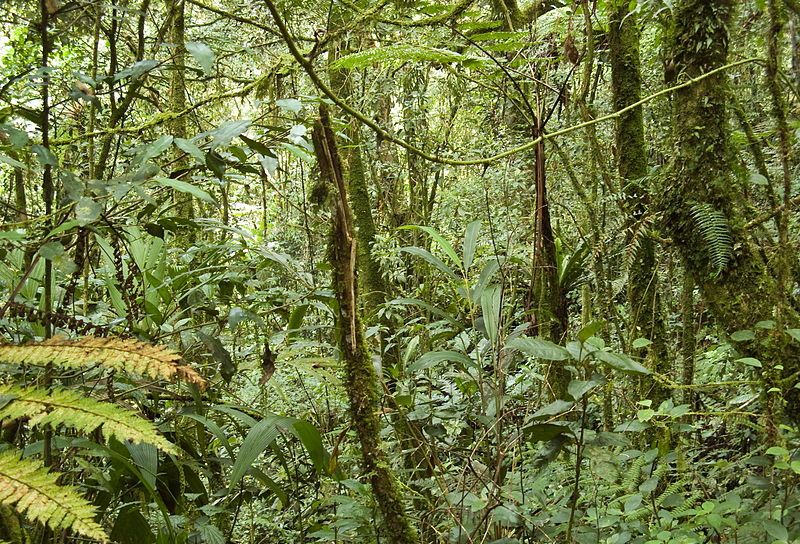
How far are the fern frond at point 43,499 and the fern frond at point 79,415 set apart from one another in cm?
8

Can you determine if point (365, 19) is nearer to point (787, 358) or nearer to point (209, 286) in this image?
point (209, 286)

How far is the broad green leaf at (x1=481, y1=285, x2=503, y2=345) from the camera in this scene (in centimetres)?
203

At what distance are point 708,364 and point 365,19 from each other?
3.03m

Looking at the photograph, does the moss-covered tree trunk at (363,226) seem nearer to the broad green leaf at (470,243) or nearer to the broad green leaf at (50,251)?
the broad green leaf at (470,243)

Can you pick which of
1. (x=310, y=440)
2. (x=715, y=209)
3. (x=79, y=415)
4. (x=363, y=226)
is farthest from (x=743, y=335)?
(x=363, y=226)

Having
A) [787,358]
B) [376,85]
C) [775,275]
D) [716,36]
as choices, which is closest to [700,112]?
[716,36]

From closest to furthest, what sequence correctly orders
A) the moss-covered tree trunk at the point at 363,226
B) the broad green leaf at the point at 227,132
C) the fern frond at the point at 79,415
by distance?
the fern frond at the point at 79,415
the broad green leaf at the point at 227,132
the moss-covered tree trunk at the point at 363,226

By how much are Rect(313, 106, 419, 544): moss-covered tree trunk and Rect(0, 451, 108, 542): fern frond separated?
893mm

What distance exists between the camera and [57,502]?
0.95 meters

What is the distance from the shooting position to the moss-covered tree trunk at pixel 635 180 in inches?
129

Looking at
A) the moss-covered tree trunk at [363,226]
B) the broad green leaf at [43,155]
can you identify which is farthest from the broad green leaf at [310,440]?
the moss-covered tree trunk at [363,226]

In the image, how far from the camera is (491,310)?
2084 millimetres

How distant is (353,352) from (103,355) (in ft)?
2.53

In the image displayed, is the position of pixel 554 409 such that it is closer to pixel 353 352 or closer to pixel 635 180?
pixel 353 352
